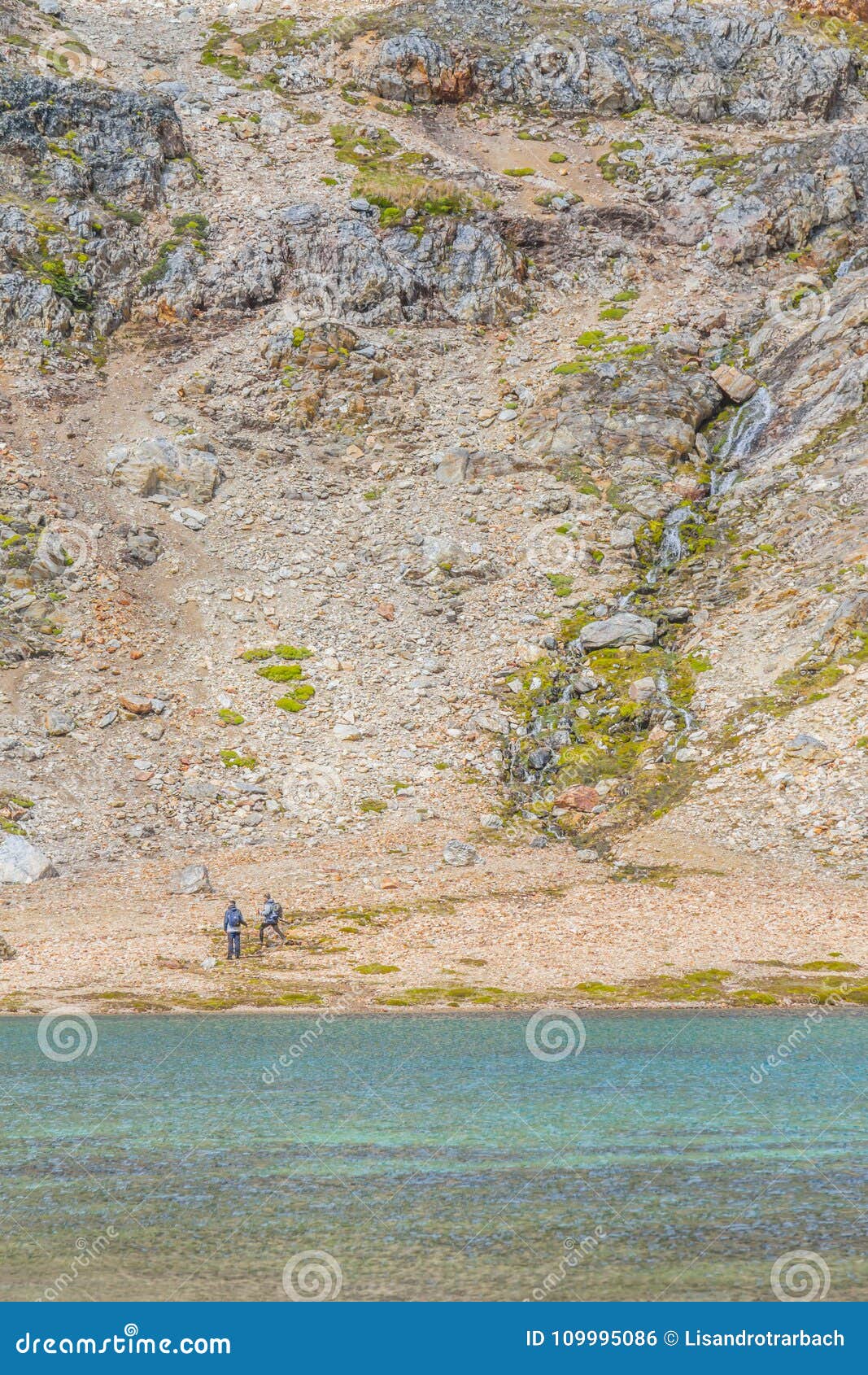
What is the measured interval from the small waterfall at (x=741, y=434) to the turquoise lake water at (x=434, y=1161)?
30.9 meters

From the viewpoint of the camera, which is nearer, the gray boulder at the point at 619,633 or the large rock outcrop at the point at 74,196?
the gray boulder at the point at 619,633

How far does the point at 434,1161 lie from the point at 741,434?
1592 inches

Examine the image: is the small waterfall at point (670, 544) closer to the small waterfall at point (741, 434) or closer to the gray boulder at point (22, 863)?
the small waterfall at point (741, 434)

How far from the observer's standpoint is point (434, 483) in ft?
152

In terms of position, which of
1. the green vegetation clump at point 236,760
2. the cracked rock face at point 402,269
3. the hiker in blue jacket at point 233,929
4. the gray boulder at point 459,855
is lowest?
the hiker in blue jacket at point 233,929

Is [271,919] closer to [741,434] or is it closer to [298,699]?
[298,699]

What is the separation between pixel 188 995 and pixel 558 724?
18279 millimetres

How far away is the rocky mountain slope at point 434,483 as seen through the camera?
93.7ft

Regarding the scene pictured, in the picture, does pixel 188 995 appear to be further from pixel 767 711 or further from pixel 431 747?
pixel 767 711

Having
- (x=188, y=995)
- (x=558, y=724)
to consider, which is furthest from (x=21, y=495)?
(x=188, y=995)

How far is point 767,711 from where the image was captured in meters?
32.3

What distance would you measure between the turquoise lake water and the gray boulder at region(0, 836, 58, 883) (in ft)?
34.0

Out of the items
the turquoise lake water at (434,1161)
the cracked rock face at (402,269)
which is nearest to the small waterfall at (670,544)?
the cracked rock face at (402,269)

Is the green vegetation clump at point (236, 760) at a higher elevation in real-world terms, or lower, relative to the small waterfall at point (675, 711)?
lower
